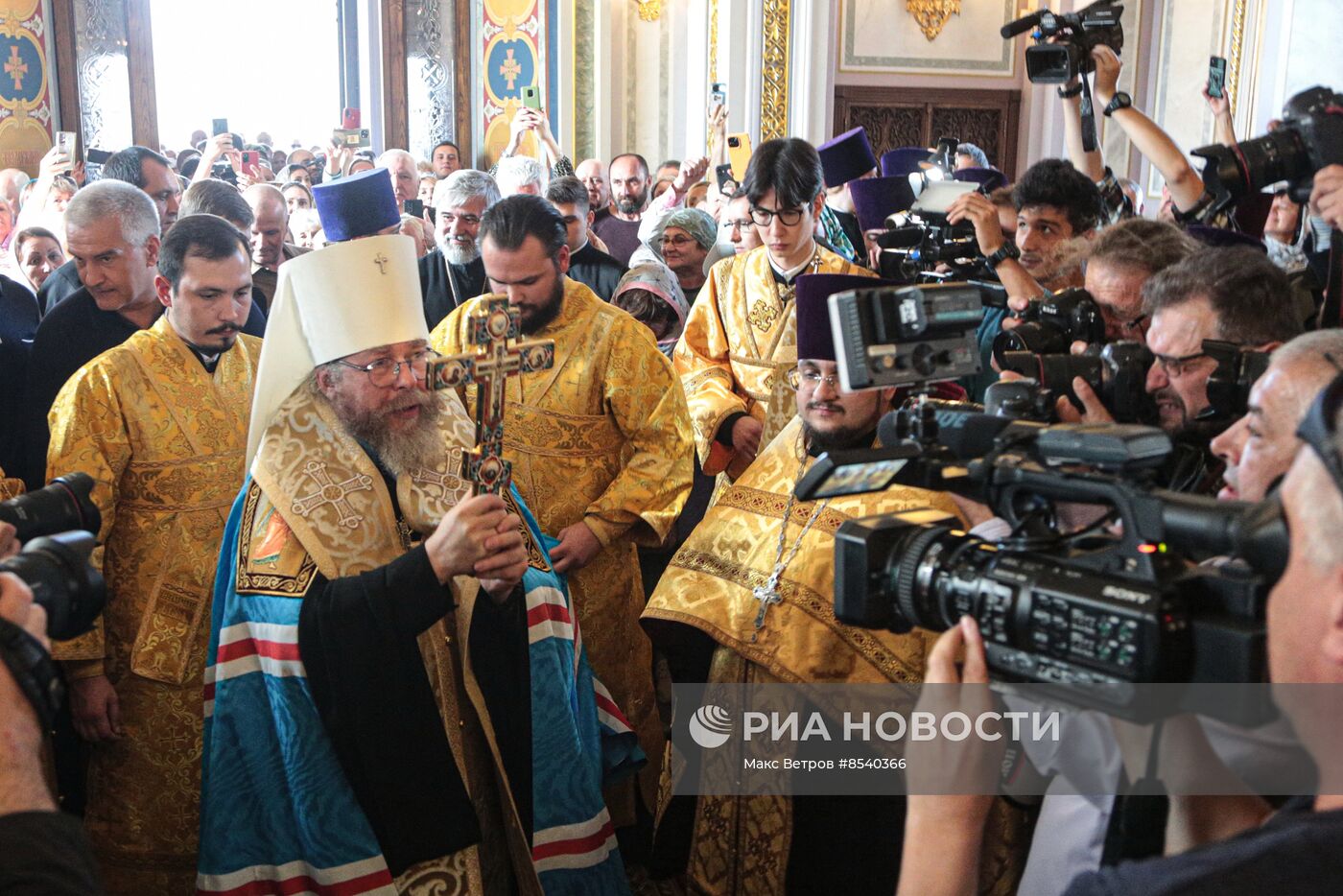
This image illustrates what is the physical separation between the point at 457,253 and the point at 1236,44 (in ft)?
17.9

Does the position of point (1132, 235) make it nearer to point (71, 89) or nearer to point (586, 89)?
point (71, 89)

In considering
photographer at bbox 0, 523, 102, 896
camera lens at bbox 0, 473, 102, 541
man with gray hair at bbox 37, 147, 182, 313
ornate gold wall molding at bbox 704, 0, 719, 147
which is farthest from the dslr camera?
ornate gold wall molding at bbox 704, 0, 719, 147

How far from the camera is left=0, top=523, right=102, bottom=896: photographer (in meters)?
1.29

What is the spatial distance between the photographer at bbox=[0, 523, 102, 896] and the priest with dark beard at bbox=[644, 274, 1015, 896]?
1.56 metres

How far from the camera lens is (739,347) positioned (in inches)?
165

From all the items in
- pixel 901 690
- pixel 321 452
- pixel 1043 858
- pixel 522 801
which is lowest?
pixel 522 801

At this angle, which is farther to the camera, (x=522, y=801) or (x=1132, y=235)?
(x=1132, y=235)

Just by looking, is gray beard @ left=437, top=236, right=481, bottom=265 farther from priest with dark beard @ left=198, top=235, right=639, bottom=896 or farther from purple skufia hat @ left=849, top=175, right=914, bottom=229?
priest with dark beard @ left=198, top=235, right=639, bottom=896

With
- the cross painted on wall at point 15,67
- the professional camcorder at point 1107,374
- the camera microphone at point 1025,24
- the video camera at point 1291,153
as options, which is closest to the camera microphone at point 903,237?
the camera microphone at point 1025,24

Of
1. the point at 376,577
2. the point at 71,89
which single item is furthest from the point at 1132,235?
the point at 71,89

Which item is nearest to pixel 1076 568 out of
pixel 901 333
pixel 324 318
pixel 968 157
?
pixel 901 333

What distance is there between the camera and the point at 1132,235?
110 inches

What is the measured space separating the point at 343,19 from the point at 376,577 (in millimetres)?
13395

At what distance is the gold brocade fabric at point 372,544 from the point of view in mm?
2422
